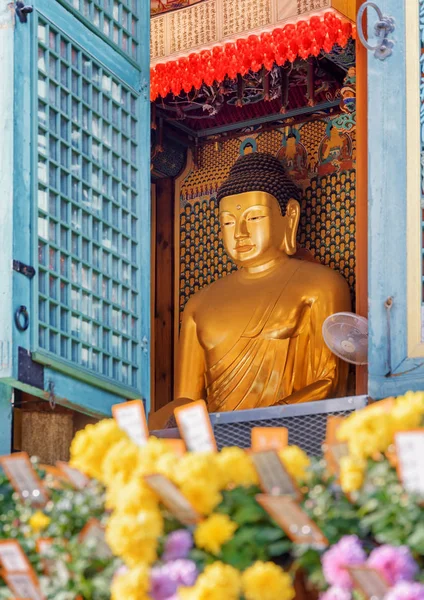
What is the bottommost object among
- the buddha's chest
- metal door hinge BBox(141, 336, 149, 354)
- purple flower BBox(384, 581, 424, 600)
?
purple flower BBox(384, 581, 424, 600)

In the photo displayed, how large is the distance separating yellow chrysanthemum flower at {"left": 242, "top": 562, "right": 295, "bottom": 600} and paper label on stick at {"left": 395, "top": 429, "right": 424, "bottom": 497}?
33 cm

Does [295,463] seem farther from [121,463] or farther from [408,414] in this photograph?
[121,463]

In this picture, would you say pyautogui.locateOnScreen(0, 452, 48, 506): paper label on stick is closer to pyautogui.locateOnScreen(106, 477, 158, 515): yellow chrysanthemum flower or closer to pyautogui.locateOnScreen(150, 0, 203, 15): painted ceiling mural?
pyautogui.locateOnScreen(106, 477, 158, 515): yellow chrysanthemum flower

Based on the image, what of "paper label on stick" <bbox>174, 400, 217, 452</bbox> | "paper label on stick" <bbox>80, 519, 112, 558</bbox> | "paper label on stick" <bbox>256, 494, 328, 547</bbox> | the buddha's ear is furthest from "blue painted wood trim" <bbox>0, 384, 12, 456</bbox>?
the buddha's ear

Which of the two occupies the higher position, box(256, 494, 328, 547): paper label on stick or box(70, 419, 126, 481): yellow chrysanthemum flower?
box(70, 419, 126, 481): yellow chrysanthemum flower

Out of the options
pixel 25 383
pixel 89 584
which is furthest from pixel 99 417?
pixel 89 584

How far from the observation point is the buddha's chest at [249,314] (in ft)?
24.9

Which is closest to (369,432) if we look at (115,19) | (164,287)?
(115,19)

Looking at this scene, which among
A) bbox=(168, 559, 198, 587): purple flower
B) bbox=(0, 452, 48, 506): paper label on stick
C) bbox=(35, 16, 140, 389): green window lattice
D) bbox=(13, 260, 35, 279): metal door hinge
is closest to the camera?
bbox=(168, 559, 198, 587): purple flower

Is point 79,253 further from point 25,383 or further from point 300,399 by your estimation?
point 300,399

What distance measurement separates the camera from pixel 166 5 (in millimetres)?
7293

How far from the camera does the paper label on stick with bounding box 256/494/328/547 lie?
2871 mm

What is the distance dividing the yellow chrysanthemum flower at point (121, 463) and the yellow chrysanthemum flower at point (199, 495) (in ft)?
0.64

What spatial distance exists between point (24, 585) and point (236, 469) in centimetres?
57
